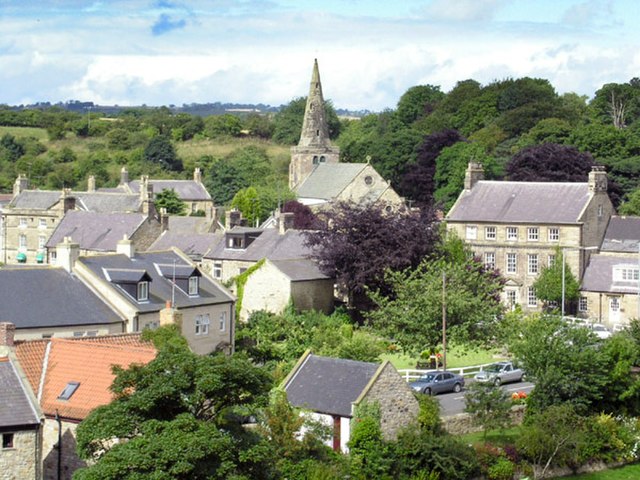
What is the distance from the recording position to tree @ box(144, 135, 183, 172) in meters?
145

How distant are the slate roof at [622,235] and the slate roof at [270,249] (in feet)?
56.5

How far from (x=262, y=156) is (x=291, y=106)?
2749 centimetres

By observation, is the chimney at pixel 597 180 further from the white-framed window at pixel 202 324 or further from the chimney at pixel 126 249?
the chimney at pixel 126 249

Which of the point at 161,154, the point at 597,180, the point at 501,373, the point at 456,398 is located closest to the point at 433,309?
the point at 501,373

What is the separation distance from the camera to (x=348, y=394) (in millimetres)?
39688

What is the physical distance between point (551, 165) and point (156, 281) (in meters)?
43.1

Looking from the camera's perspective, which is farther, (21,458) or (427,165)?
(427,165)

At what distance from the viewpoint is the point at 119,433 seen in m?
30.1

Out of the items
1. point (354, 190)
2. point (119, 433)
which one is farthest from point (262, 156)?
point (119, 433)

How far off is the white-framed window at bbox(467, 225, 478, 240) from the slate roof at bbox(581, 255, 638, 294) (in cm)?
711

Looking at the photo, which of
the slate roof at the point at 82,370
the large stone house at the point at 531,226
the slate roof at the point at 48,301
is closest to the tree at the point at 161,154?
the large stone house at the point at 531,226

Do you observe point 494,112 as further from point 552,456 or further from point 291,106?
point 552,456

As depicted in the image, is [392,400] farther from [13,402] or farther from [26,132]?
[26,132]

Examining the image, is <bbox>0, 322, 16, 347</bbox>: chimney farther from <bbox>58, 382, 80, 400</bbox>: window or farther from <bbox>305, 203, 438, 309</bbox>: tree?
<bbox>305, 203, 438, 309</bbox>: tree
